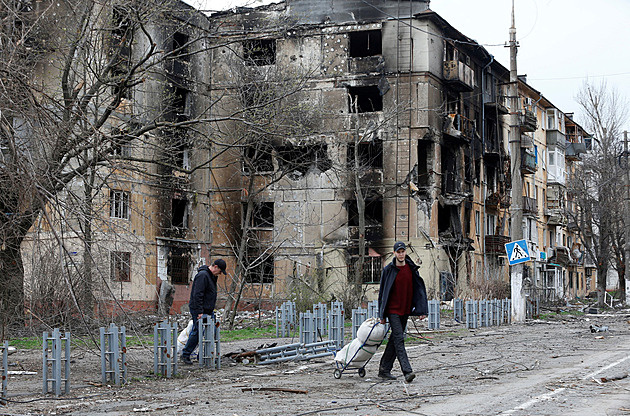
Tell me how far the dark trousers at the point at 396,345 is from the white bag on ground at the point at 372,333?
23cm

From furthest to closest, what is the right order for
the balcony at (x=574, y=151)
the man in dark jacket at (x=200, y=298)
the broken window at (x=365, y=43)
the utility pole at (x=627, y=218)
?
the balcony at (x=574, y=151), the utility pole at (x=627, y=218), the broken window at (x=365, y=43), the man in dark jacket at (x=200, y=298)

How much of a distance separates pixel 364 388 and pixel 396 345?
1009mm

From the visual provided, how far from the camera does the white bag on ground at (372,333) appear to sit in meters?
12.7

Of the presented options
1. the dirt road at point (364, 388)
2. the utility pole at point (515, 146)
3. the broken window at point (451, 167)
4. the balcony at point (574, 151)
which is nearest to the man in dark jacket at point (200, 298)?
the dirt road at point (364, 388)

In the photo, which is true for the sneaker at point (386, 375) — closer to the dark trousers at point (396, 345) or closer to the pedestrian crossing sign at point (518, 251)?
the dark trousers at point (396, 345)

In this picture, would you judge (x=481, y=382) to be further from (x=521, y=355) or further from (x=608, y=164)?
(x=608, y=164)

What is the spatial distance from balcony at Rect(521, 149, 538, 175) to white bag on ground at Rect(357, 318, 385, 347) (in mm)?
51492

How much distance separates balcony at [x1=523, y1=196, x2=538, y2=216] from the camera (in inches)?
2495

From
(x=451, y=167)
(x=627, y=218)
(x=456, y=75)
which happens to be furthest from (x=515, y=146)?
(x=627, y=218)

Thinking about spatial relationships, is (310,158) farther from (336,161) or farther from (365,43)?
(365,43)

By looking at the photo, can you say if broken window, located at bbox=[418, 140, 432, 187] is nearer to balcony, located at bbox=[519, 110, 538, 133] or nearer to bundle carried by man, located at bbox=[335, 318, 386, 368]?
balcony, located at bbox=[519, 110, 538, 133]

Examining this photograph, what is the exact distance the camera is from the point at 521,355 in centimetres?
1619

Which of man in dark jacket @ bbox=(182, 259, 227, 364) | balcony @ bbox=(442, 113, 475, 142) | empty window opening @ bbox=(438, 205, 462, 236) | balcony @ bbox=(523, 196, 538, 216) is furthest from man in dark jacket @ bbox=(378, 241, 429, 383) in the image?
balcony @ bbox=(523, 196, 538, 216)

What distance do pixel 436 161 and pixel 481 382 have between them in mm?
34221
